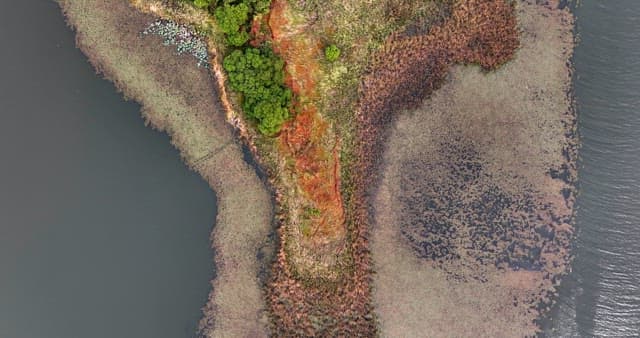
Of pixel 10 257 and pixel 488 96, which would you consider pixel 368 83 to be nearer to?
pixel 488 96

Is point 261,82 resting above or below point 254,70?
below

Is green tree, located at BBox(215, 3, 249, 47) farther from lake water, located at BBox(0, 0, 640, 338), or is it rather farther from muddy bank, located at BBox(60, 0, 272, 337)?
lake water, located at BBox(0, 0, 640, 338)

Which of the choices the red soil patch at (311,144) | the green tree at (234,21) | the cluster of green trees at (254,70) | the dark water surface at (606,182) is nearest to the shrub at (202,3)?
the cluster of green trees at (254,70)

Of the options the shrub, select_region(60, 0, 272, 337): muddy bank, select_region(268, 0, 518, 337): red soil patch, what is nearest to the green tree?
the shrub

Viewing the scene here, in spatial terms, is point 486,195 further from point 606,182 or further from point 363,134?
point 363,134

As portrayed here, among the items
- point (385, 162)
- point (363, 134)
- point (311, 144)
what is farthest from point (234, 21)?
point (385, 162)
